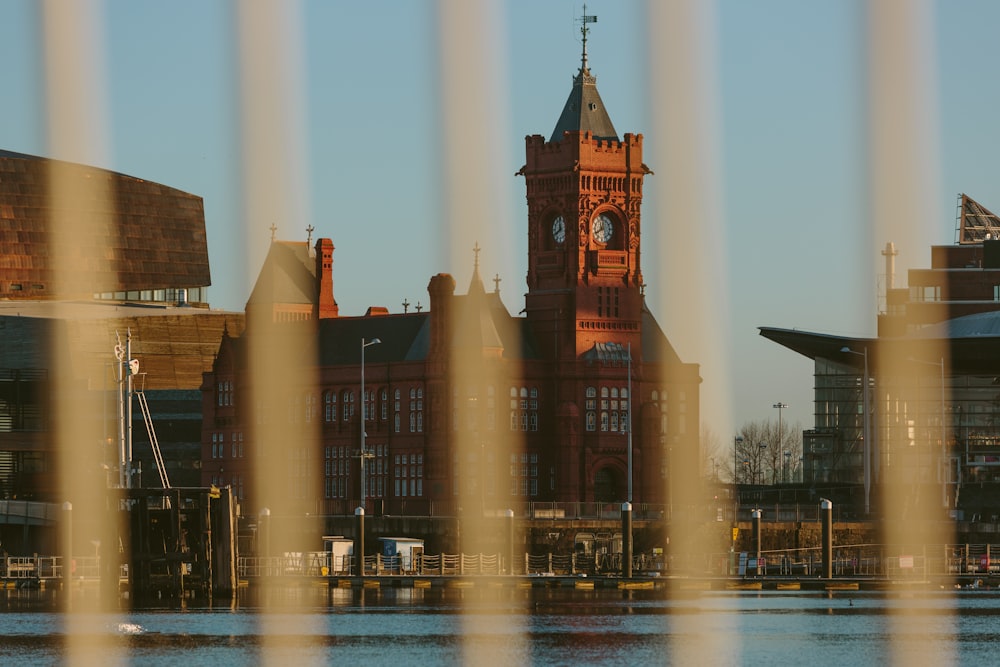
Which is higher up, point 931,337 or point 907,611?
point 931,337

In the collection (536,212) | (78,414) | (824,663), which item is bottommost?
(824,663)

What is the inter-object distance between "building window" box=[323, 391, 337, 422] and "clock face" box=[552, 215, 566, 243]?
61.2ft

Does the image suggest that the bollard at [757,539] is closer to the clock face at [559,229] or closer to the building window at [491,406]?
the building window at [491,406]

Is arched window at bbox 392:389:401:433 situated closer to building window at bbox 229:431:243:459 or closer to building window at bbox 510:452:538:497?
building window at bbox 510:452:538:497

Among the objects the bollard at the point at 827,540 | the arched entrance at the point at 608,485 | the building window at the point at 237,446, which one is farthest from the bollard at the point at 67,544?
the building window at the point at 237,446

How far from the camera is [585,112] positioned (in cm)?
15850

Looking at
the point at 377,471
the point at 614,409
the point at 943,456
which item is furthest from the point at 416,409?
the point at 943,456

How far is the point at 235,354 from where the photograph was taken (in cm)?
17212

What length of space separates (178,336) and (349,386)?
33.6 m

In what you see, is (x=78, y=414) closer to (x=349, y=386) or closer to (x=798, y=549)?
(x=349, y=386)

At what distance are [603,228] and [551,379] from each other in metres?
10.3

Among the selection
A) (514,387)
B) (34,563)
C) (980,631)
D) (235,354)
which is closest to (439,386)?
(514,387)

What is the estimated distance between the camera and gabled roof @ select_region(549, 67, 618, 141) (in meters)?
158

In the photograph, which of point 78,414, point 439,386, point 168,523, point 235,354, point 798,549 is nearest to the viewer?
point 168,523
